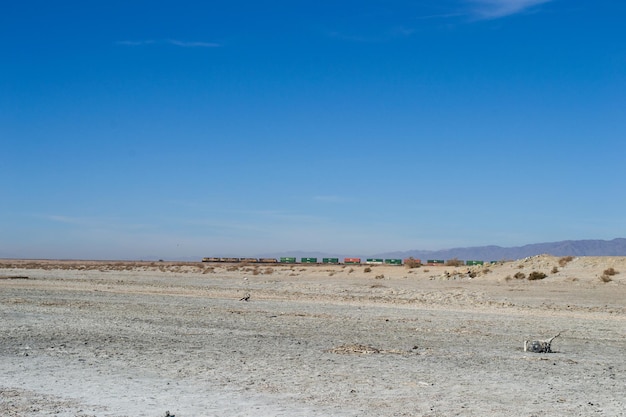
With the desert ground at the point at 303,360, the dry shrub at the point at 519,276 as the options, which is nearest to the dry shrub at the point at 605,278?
the dry shrub at the point at 519,276

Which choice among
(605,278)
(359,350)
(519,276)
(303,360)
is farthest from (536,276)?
(303,360)

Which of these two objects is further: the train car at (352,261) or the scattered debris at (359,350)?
the train car at (352,261)

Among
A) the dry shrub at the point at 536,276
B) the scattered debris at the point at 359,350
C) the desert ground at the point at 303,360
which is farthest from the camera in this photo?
the dry shrub at the point at 536,276

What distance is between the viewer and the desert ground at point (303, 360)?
33.6 feet

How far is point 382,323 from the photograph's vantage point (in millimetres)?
22094

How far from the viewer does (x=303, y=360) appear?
1422cm

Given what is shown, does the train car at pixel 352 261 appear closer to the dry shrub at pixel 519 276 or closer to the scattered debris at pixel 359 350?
the dry shrub at pixel 519 276

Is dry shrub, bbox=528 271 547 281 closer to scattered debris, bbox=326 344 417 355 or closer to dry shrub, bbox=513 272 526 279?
dry shrub, bbox=513 272 526 279

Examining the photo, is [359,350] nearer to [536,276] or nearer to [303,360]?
[303,360]

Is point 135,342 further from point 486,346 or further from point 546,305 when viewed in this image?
point 546,305

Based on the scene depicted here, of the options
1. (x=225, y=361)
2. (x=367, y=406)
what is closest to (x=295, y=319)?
(x=225, y=361)

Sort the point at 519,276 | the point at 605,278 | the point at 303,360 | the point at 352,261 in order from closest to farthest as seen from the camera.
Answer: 1. the point at 303,360
2. the point at 605,278
3. the point at 519,276
4. the point at 352,261

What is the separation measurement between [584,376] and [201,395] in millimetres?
6464

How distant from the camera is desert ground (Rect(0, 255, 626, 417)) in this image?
33.6ft
